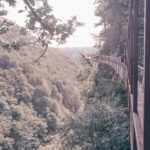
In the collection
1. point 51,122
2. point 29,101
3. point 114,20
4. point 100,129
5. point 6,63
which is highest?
point 114,20

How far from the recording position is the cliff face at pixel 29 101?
2547 cm

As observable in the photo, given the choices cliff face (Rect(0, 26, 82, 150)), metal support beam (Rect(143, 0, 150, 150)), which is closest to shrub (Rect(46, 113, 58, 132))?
cliff face (Rect(0, 26, 82, 150))

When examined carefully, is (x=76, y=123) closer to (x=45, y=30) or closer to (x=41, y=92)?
(x=45, y=30)

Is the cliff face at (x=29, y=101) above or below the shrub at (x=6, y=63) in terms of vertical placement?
below

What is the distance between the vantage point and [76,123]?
31.3 feet

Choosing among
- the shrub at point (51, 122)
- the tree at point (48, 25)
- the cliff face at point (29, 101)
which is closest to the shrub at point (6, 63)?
the cliff face at point (29, 101)

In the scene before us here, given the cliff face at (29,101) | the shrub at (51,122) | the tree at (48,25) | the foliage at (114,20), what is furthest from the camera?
the shrub at (51,122)

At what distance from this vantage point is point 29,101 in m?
Result: 41.0

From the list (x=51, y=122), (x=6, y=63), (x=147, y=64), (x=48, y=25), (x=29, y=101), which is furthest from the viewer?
(x=6, y=63)

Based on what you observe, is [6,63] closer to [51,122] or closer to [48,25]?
[51,122]

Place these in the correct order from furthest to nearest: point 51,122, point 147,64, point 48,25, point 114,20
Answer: point 51,122 → point 114,20 → point 48,25 → point 147,64

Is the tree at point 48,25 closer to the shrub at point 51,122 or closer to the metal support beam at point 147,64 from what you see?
the metal support beam at point 147,64

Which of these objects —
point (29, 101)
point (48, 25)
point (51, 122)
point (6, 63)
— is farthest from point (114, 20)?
point (6, 63)

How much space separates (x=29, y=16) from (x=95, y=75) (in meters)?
14.3
